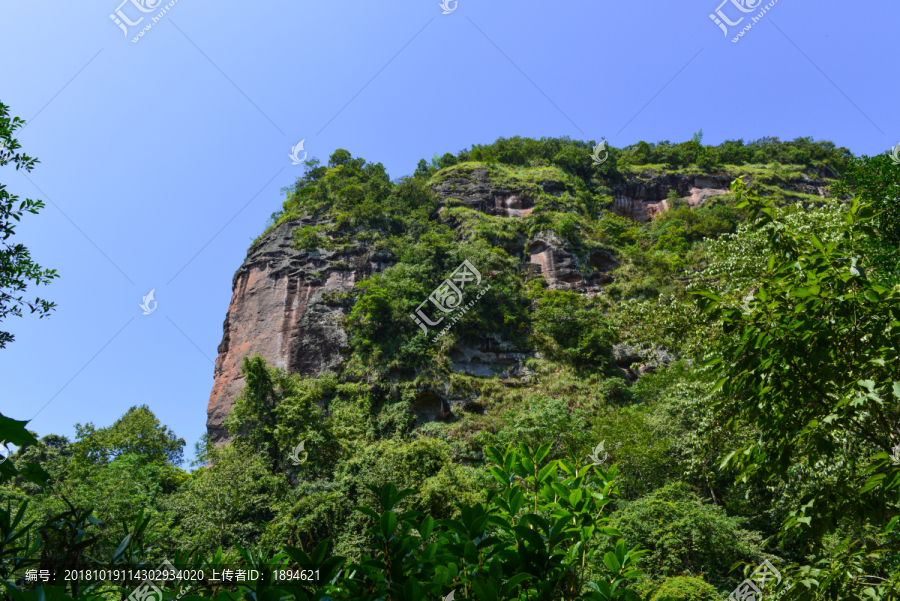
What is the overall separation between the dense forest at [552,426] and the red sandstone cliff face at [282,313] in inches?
44.7

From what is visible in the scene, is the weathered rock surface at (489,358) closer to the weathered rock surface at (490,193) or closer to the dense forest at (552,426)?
the dense forest at (552,426)

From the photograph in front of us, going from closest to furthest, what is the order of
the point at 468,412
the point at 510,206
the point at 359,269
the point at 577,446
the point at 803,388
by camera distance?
the point at 803,388 → the point at 577,446 → the point at 468,412 → the point at 359,269 → the point at 510,206

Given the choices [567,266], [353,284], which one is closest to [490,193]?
[567,266]

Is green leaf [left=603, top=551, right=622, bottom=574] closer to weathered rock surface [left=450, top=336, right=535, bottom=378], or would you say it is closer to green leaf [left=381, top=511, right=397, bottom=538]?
green leaf [left=381, top=511, right=397, bottom=538]

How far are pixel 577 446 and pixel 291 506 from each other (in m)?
9.86

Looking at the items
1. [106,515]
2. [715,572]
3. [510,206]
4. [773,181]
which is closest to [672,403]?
[715,572]

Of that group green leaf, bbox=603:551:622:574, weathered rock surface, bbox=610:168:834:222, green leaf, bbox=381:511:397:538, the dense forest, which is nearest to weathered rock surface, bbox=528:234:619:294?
the dense forest

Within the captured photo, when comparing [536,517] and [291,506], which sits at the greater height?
[291,506]

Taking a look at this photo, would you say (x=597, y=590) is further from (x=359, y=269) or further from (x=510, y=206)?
(x=510, y=206)

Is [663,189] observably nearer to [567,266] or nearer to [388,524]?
[567,266]

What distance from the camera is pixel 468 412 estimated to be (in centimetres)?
2422

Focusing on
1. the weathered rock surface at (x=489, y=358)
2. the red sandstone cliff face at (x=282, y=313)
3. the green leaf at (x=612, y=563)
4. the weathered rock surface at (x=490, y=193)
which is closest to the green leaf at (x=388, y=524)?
the green leaf at (x=612, y=563)

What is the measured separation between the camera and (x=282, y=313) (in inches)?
1101

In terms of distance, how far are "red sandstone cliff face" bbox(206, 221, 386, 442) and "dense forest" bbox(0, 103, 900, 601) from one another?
1135 millimetres
